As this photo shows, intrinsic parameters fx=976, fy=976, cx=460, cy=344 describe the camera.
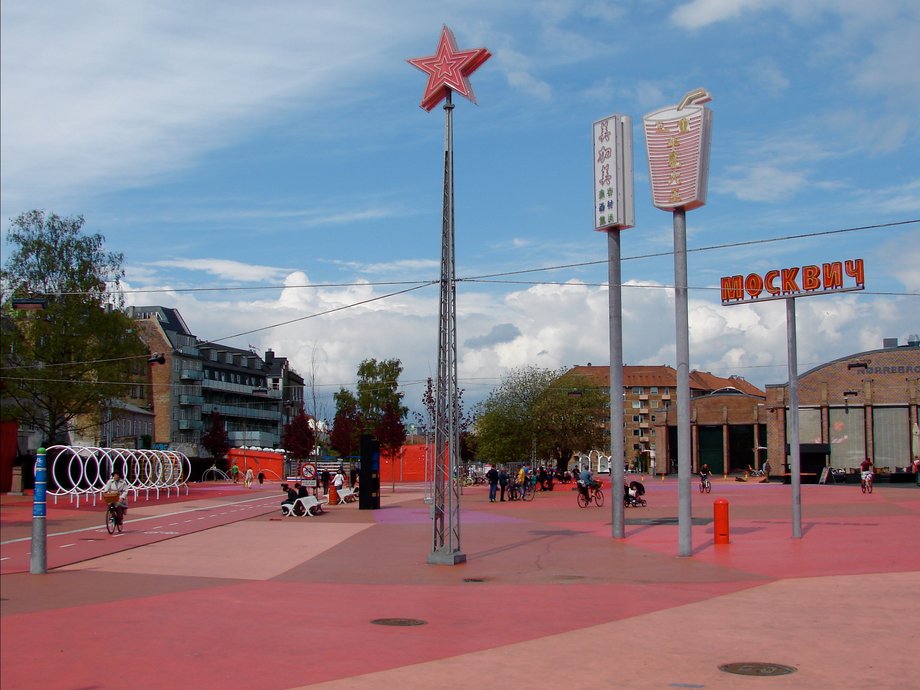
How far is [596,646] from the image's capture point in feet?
33.9

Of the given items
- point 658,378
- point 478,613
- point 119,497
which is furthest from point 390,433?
point 658,378

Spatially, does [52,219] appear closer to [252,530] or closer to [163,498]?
[163,498]

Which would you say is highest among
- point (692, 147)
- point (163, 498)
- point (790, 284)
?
point (692, 147)

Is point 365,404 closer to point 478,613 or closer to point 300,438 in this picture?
point 300,438

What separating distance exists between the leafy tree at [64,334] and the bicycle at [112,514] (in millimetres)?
24402

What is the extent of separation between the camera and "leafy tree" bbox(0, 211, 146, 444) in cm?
4725

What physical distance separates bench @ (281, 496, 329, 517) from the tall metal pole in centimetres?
1504

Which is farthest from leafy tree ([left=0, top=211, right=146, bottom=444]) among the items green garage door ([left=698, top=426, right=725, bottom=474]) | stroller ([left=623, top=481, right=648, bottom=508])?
green garage door ([left=698, top=426, right=725, bottom=474])

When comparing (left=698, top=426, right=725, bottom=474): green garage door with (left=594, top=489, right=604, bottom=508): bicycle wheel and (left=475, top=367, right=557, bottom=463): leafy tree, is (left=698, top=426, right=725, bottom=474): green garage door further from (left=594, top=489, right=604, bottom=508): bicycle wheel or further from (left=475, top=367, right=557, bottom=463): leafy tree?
(left=594, top=489, right=604, bottom=508): bicycle wheel

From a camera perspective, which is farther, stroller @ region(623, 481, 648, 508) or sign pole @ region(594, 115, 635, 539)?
stroller @ region(623, 481, 648, 508)

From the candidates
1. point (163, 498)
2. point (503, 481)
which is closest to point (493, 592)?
point (503, 481)

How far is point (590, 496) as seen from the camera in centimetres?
3897

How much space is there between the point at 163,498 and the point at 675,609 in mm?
37037

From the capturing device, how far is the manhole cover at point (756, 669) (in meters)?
9.07
